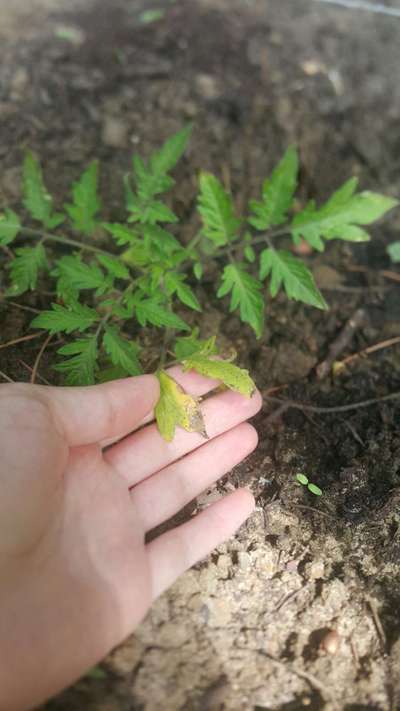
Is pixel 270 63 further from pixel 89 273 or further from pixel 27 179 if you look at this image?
pixel 89 273

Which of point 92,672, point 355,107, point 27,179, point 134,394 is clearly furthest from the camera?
point 355,107

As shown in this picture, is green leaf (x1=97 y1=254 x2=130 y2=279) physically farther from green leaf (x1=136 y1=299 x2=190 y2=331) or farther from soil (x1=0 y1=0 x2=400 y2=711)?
soil (x1=0 y1=0 x2=400 y2=711)

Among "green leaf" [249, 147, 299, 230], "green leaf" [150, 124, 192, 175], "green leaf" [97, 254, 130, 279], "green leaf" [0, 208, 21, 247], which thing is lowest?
"green leaf" [97, 254, 130, 279]

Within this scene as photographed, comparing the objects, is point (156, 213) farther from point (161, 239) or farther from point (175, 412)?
point (175, 412)

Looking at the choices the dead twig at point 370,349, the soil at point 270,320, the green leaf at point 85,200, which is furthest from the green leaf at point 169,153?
the dead twig at point 370,349

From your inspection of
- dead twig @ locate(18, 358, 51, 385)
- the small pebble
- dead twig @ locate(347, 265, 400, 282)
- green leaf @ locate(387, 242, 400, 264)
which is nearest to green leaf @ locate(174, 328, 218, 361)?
dead twig @ locate(18, 358, 51, 385)

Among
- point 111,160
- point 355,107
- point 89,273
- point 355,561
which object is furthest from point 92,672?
point 355,107
